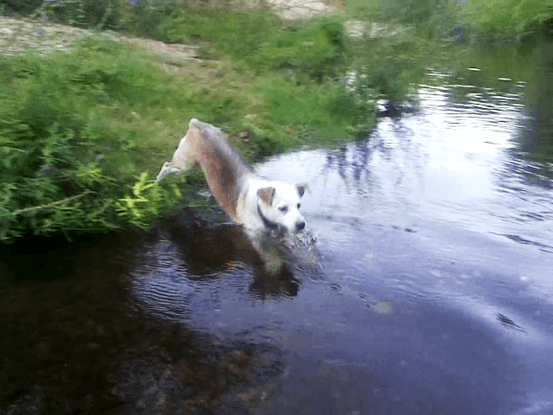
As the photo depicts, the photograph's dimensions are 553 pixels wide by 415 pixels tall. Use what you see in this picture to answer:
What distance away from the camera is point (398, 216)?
5969mm

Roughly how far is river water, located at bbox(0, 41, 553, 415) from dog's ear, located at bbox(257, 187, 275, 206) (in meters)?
0.53

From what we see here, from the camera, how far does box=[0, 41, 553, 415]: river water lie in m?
3.37

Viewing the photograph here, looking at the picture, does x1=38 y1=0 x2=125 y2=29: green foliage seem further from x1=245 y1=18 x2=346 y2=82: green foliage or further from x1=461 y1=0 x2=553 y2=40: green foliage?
x1=461 y1=0 x2=553 y2=40: green foliage

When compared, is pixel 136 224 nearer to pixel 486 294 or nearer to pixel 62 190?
pixel 62 190

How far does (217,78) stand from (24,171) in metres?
5.66

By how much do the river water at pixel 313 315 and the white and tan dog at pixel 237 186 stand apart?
0.32 m

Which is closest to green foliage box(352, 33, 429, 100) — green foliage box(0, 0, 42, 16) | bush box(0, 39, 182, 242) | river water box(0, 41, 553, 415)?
river water box(0, 41, 553, 415)

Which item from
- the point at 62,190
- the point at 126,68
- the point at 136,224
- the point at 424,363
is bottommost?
the point at 424,363

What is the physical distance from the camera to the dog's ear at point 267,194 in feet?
16.8

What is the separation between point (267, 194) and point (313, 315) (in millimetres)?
1398

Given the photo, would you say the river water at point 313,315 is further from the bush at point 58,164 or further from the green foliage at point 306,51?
the green foliage at point 306,51

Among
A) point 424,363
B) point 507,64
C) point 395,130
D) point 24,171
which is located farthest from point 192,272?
point 507,64

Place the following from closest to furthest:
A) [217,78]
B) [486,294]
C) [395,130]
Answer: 1. [486,294]
2. [395,130]
3. [217,78]

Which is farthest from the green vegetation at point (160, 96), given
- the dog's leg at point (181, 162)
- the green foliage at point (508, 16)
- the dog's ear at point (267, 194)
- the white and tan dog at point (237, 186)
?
the green foliage at point (508, 16)
